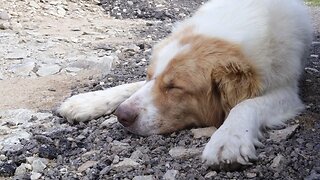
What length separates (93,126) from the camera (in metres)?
3.58

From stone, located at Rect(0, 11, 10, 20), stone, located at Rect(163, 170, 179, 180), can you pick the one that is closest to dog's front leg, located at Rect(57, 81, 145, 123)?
stone, located at Rect(163, 170, 179, 180)

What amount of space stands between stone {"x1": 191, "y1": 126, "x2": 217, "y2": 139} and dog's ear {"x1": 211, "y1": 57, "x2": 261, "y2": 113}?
0.14m

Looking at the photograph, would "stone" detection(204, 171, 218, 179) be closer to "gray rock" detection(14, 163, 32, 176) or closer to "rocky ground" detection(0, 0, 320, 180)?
"rocky ground" detection(0, 0, 320, 180)

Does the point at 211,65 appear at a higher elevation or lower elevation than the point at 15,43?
higher

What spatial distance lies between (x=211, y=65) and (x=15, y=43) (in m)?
3.49

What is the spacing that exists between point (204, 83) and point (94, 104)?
89 cm

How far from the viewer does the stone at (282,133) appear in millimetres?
3072

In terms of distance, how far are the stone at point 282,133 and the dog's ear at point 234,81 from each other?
0.25 m

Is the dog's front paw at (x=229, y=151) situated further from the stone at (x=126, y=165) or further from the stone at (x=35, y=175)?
the stone at (x=35, y=175)

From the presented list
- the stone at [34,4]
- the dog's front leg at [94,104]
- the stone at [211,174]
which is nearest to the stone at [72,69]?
the dog's front leg at [94,104]

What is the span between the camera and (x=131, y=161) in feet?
9.67

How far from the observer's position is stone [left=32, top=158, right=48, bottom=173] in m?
2.99

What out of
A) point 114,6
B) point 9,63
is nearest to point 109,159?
point 9,63

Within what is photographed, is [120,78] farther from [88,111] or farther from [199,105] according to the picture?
[199,105]
